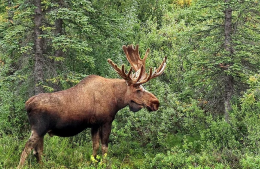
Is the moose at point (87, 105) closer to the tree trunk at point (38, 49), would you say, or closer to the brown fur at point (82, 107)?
the brown fur at point (82, 107)

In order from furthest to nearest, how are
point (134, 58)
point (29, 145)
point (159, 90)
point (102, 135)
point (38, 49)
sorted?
point (159, 90)
point (38, 49)
point (134, 58)
point (102, 135)
point (29, 145)

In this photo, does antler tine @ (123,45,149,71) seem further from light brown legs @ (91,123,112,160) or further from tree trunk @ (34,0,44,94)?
tree trunk @ (34,0,44,94)

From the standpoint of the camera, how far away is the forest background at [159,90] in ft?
26.7

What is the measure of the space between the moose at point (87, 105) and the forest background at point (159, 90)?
0.70 m

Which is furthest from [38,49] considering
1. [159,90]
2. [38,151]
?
[159,90]

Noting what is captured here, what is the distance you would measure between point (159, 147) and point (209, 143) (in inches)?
69.0

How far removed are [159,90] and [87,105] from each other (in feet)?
10.7

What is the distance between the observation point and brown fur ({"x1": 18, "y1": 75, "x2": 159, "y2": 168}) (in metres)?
7.20

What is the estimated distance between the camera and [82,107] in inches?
303

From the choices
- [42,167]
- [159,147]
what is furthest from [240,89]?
[42,167]

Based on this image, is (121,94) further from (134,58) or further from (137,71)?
(134,58)

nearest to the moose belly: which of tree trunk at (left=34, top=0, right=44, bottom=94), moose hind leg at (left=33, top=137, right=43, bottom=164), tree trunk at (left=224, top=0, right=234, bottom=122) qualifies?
moose hind leg at (left=33, top=137, right=43, bottom=164)

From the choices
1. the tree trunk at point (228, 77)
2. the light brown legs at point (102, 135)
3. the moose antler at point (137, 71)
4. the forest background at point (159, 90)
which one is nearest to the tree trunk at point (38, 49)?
the forest background at point (159, 90)

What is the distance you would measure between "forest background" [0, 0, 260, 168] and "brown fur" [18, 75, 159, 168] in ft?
2.25
